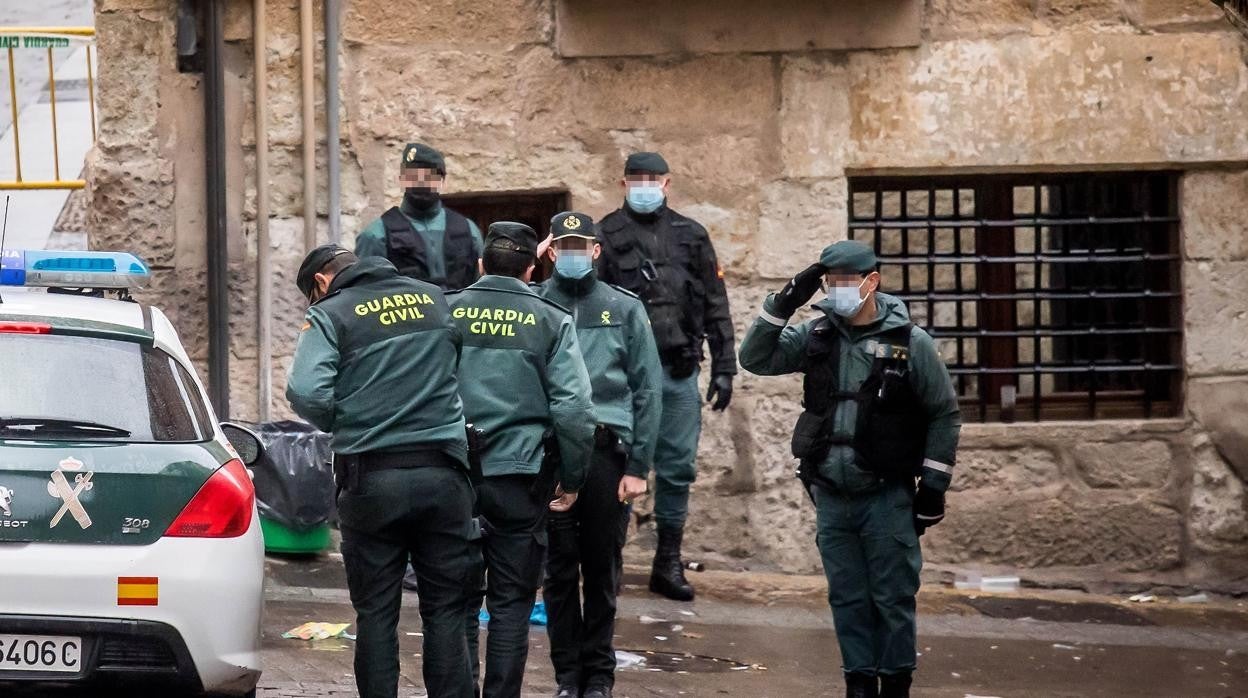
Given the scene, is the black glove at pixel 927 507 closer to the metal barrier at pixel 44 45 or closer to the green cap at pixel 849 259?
the green cap at pixel 849 259

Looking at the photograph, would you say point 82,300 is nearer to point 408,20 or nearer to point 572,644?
point 572,644

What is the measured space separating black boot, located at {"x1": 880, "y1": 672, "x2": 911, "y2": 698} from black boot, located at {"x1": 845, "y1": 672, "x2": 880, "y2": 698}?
0.12ft

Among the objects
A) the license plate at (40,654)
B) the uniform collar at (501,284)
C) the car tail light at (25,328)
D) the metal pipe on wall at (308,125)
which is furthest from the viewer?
the metal pipe on wall at (308,125)

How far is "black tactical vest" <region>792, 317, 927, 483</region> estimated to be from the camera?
652cm

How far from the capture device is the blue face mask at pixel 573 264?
690 centimetres

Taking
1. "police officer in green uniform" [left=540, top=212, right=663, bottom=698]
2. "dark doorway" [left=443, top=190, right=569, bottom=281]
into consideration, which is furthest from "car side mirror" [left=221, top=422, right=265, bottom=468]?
"dark doorway" [left=443, top=190, right=569, bottom=281]

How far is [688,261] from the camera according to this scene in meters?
8.80

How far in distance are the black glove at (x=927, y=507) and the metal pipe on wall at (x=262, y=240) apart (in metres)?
4.29

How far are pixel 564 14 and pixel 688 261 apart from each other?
1766 mm

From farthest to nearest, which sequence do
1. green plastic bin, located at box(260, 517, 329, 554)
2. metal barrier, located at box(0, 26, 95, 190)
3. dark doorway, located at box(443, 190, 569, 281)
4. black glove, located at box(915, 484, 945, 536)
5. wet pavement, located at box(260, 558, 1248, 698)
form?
metal barrier, located at box(0, 26, 95, 190), dark doorway, located at box(443, 190, 569, 281), green plastic bin, located at box(260, 517, 329, 554), wet pavement, located at box(260, 558, 1248, 698), black glove, located at box(915, 484, 945, 536)

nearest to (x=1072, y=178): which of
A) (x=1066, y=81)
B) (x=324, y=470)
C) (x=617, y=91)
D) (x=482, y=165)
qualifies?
(x=1066, y=81)

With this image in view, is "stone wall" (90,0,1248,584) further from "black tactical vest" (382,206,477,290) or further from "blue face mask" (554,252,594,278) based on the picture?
"blue face mask" (554,252,594,278)

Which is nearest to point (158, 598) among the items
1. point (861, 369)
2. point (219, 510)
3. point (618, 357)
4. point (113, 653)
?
point (113, 653)

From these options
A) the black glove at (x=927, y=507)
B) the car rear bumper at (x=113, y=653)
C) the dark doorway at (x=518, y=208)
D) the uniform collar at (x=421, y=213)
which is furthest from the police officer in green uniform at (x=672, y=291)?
the car rear bumper at (x=113, y=653)
